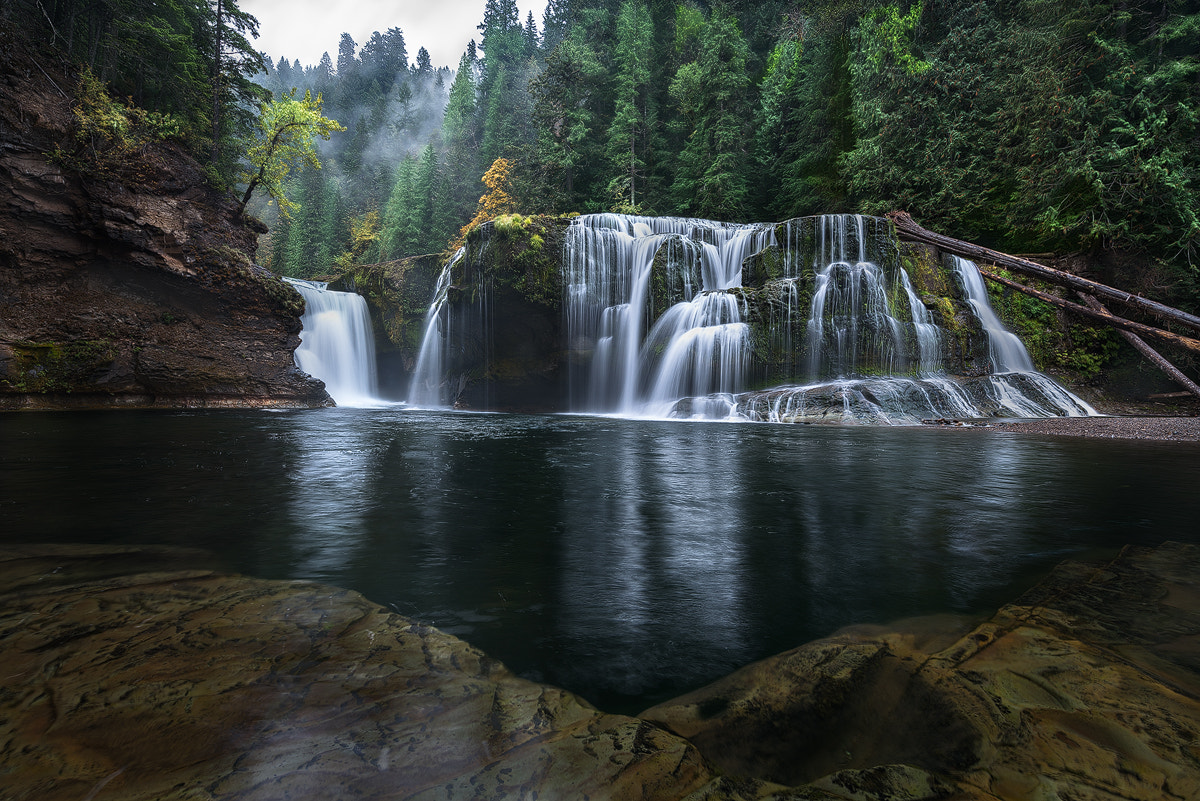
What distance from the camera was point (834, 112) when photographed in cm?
2216

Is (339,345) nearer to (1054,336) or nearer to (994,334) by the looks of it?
(994,334)

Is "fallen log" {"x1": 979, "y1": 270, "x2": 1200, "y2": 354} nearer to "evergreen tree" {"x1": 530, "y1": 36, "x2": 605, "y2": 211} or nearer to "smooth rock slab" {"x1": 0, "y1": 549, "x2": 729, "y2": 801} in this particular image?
"smooth rock slab" {"x1": 0, "y1": 549, "x2": 729, "y2": 801}

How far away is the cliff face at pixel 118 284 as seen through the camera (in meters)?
12.7

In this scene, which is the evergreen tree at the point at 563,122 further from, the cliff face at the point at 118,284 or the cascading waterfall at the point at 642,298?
the cliff face at the point at 118,284

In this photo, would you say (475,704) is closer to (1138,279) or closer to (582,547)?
(582,547)

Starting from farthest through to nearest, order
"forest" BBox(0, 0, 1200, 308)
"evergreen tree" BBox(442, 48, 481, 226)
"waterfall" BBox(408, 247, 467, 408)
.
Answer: "evergreen tree" BBox(442, 48, 481, 226) < "waterfall" BBox(408, 247, 467, 408) < "forest" BBox(0, 0, 1200, 308)

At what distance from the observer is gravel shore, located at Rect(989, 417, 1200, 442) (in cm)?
888

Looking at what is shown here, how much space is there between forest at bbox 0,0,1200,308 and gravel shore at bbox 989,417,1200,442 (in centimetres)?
593

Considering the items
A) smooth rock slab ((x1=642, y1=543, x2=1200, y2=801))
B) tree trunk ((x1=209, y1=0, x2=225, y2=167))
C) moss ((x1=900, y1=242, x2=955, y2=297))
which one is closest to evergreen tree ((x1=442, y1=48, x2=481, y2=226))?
tree trunk ((x1=209, y1=0, x2=225, y2=167))

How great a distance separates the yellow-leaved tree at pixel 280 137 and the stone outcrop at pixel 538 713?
23.0 m

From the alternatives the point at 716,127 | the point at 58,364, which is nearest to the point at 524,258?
the point at 58,364

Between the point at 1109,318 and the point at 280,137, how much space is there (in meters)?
28.8

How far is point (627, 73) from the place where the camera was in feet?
89.9

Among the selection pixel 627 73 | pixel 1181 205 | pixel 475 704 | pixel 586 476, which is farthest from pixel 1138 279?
A: pixel 627 73
